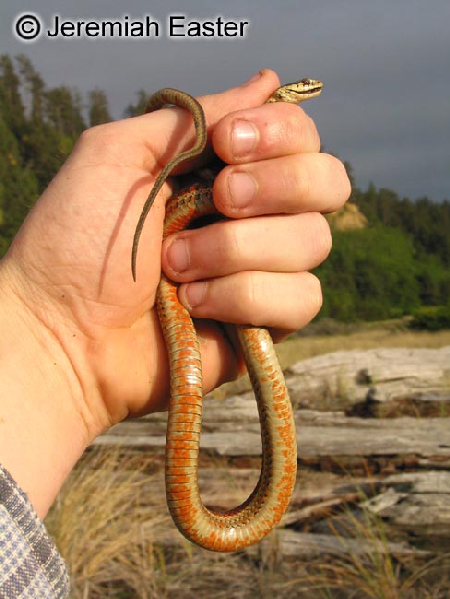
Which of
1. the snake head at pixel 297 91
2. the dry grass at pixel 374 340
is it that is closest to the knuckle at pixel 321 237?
the snake head at pixel 297 91

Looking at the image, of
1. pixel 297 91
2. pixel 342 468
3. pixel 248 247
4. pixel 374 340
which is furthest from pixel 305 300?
pixel 374 340

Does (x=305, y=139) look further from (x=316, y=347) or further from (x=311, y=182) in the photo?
(x=316, y=347)

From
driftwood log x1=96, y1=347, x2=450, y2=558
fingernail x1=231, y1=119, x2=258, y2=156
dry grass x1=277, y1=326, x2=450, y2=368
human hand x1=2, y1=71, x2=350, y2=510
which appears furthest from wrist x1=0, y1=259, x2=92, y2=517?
dry grass x1=277, y1=326, x2=450, y2=368

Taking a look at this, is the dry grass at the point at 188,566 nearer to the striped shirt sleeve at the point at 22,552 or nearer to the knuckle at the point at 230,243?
the knuckle at the point at 230,243

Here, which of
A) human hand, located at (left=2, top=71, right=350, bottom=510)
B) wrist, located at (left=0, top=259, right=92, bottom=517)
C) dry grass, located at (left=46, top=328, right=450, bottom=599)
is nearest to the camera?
wrist, located at (left=0, top=259, right=92, bottom=517)

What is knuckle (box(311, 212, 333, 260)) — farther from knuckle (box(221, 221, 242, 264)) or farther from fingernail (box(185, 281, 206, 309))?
fingernail (box(185, 281, 206, 309))

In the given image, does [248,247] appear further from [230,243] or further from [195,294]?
[195,294]
